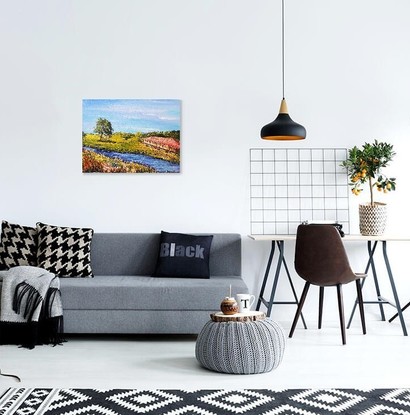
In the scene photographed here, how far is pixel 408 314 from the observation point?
5016 mm

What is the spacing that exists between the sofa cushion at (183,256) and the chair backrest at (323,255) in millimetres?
796

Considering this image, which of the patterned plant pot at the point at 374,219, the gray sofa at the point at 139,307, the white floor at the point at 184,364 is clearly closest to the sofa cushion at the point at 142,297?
the gray sofa at the point at 139,307

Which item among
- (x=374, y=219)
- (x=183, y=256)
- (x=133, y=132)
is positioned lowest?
(x=183, y=256)

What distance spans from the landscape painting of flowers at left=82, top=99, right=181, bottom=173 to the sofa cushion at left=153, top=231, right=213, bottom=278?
2.26ft

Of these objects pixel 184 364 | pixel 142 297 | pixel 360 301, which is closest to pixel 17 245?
pixel 142 297

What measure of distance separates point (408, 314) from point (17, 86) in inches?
154

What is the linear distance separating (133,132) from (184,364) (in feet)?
7.49

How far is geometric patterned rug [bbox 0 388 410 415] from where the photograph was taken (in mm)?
2662

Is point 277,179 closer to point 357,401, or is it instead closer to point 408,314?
point 408,314

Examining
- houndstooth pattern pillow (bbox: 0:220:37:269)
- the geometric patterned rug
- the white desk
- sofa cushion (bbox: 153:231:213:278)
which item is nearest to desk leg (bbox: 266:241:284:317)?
the white desk

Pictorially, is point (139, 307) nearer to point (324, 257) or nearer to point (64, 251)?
point (64, 251)

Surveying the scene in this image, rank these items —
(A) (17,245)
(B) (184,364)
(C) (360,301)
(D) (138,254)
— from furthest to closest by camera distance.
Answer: (D) (138,254) → (A) (17,245) → (C) (360,301) → (B) (184,364)

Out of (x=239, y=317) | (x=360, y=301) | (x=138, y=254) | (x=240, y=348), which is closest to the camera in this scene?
(x=240, y=348)

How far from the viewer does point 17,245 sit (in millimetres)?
4645
